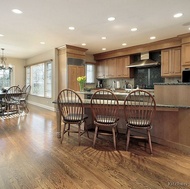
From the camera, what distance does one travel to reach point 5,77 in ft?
29.3

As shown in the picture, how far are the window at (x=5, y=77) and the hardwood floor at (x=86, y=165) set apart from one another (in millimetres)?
6583

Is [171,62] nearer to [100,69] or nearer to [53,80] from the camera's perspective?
[100,69]

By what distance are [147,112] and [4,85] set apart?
8.67 metres

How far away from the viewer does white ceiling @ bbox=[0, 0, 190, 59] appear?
2801 mm

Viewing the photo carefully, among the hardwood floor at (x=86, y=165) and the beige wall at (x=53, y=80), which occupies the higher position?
the beige wall at (x=53, y=80)

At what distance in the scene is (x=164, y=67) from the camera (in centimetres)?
523

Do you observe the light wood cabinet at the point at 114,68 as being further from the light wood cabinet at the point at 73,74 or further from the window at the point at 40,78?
the window at the point at 40,78

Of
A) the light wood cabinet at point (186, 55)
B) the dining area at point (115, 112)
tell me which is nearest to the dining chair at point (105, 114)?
the dining area at point (115, 112)

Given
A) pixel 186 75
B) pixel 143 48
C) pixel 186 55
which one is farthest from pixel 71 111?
pixel 143 48

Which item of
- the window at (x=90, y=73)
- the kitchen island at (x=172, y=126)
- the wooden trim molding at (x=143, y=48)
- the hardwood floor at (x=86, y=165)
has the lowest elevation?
the hardwood floor at (x=86, y=165)

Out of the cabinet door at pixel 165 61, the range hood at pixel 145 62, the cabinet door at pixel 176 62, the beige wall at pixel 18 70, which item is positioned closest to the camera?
the cabinet door at pixel 176 62

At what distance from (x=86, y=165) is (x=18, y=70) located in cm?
857

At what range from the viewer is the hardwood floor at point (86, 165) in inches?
72.9

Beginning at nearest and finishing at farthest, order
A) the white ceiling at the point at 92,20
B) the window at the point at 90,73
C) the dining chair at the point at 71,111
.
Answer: the white ceiling at the point at 92,20 → the dining chair at the point at 71,111 → the window at the point at 90,73
